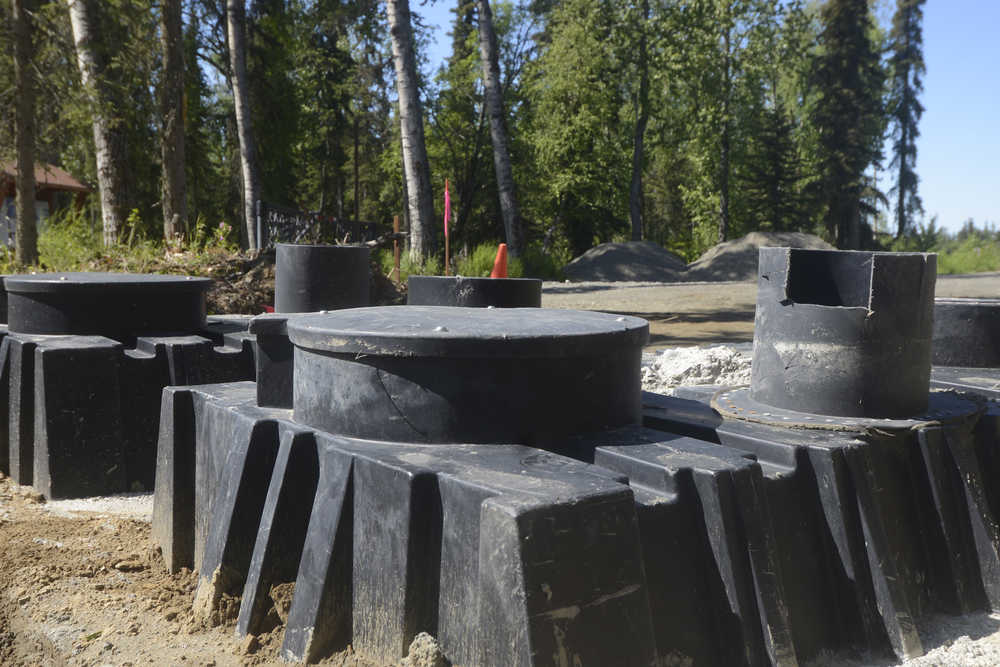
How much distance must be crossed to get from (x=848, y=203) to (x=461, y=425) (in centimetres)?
3502

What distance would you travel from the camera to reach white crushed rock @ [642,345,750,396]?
6023 mm

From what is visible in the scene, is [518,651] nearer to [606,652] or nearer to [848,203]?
[606,652]

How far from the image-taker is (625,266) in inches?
795

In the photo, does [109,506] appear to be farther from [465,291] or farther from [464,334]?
[464,334]

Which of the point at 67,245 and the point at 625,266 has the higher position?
the point at 67,245

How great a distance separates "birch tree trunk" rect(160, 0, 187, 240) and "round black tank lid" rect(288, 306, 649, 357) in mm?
11450

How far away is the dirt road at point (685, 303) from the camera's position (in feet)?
33.3

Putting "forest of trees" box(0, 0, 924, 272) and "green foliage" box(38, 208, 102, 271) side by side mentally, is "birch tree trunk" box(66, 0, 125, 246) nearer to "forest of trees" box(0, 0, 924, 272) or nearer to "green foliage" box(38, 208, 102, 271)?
"green foliage" box(38, 208, 102, 271)

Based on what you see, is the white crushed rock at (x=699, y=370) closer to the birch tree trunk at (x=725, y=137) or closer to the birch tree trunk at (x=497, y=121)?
the birch tree trunk at (x=497, y=121)

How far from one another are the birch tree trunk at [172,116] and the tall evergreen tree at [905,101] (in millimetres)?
38509

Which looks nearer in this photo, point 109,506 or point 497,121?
point 109,506

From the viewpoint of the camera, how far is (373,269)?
11.6m

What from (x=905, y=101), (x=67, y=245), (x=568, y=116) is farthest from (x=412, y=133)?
(x=905, y=101)

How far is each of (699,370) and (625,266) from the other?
46.8 feet
